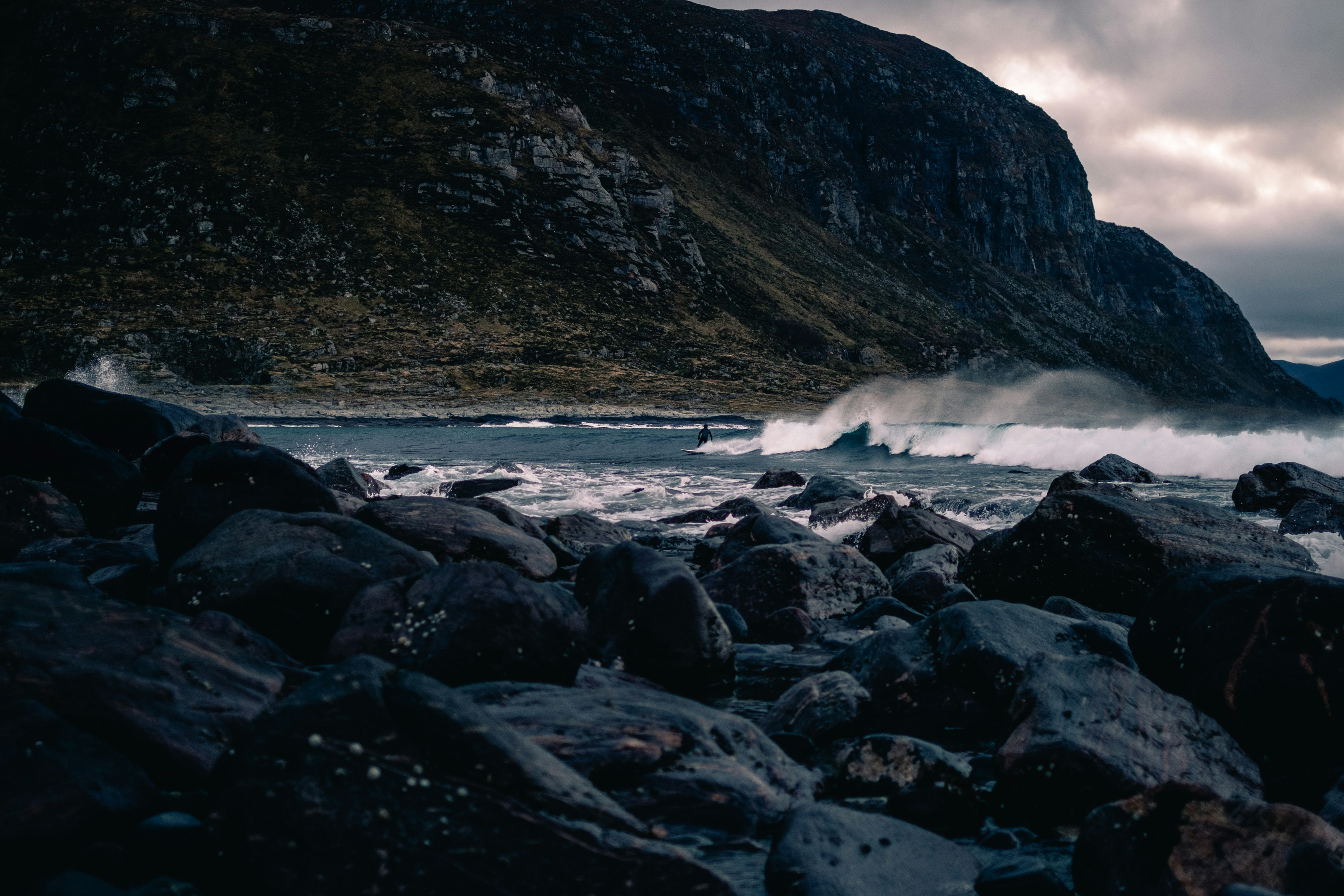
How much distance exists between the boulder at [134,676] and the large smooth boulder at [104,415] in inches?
453

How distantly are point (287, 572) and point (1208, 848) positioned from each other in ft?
18.3

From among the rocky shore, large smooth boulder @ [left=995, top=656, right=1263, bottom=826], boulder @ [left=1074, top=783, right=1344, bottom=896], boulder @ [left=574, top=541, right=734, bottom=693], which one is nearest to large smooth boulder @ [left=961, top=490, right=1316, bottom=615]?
the rocky shore

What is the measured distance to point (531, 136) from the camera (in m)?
117

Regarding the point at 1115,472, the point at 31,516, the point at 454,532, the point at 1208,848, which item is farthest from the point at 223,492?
the point at 1115,472

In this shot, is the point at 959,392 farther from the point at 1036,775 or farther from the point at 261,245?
the point at 1036,775

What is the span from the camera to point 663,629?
596 centimetres

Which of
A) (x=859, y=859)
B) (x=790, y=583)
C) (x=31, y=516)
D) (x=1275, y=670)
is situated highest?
(x=1275, y=670)

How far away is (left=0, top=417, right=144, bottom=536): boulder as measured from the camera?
9.89 metres

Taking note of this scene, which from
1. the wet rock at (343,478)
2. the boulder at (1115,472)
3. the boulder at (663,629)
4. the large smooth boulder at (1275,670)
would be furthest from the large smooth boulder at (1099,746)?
the boulder at (1115,472)

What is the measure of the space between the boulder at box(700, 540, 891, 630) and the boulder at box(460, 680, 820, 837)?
3875 mm

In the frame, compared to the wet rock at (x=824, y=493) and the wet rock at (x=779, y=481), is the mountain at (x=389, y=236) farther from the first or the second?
the wet rock at (x=824, y=493)

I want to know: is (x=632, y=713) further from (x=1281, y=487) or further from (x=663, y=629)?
(x=1281, y=487)

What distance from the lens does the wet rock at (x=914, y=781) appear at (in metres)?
4.12

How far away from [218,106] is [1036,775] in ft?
428
